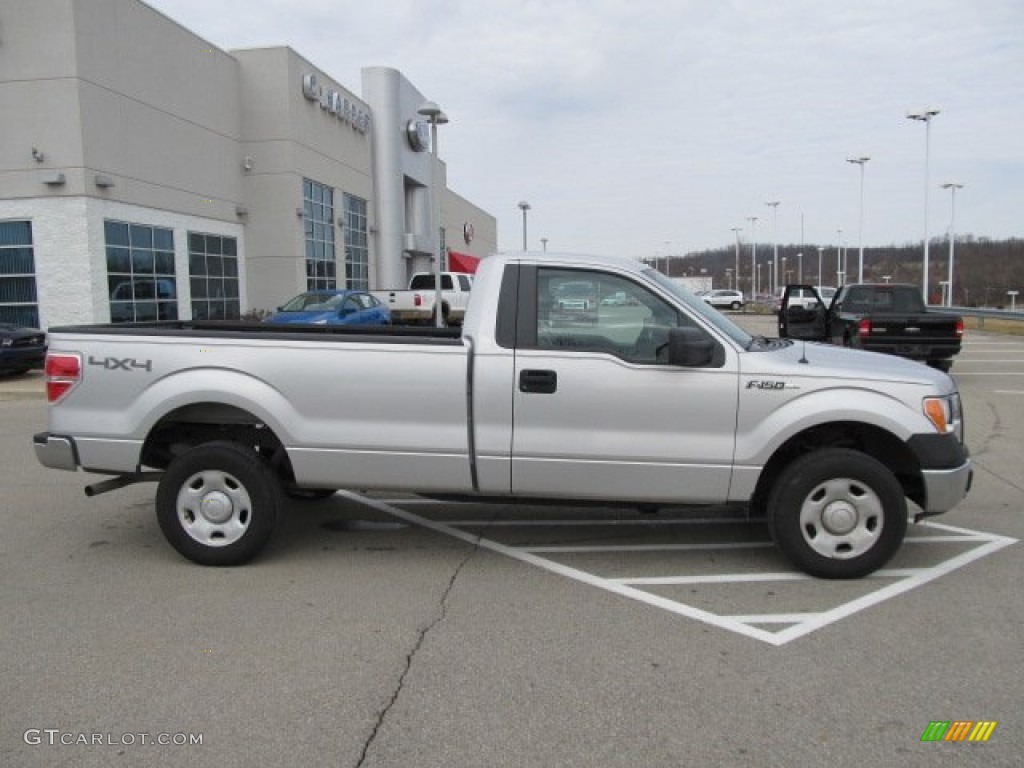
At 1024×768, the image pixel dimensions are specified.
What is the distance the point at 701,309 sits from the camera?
516cm

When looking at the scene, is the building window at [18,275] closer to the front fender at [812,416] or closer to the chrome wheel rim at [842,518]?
the front fender at [812,416]

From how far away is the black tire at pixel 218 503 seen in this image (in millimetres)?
5133

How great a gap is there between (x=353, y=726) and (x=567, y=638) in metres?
1.22

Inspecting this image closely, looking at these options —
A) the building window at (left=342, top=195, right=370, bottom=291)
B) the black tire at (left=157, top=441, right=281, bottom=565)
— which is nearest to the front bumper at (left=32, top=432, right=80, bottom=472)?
the black tire at (left=157, top=441, right=281, bottom=565)

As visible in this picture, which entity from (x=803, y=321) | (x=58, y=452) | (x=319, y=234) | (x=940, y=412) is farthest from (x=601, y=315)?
(x=319, y=234)

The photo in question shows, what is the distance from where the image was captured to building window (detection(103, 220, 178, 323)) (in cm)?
2128

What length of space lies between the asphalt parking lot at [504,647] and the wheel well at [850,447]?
519 millimetres

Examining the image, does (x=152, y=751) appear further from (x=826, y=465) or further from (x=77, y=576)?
(x=826, y=465)

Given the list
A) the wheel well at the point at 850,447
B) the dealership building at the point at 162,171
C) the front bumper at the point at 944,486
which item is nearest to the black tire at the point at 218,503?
the wheel well at the point at 850,447

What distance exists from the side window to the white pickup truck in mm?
21175

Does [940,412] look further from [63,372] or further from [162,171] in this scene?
[162,171]

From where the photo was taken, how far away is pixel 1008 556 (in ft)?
17.6

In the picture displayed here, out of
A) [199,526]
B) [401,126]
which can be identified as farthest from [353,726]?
[401,126]

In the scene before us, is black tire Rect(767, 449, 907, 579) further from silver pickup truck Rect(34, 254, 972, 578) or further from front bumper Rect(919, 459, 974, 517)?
front bumper Rect(919, 459, 974, 517)
